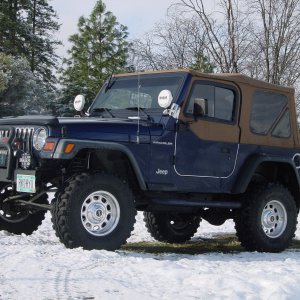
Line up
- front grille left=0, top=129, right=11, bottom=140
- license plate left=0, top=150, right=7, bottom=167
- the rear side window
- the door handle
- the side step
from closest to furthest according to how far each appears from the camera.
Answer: license plate left=0, top=150, right=7, bottom=167 → front grille left=0, top=129, right=11, bottom=140 → the side step → the door handle → the rear side window

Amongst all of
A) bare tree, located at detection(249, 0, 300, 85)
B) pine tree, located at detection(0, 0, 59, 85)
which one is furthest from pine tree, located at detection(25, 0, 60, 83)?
bare tree, located at detection(249, 0, 300, 85)

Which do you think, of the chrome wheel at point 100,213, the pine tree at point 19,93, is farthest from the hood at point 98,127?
the pine tree at point 19,93

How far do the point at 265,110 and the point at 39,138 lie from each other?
3.39 m

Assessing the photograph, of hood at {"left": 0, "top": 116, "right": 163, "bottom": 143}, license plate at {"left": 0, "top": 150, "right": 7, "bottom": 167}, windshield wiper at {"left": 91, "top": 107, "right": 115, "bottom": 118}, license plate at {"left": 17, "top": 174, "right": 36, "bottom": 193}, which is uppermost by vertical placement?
windshield wiper at {"left": 91, "top": 107, "right": 115, "bottom": 118}

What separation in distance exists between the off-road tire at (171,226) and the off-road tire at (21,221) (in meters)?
1.68

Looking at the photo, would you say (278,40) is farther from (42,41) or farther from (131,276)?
(42,41)

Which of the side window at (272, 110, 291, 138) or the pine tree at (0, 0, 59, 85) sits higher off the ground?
the pine tree at (0, 0, 59, 85)

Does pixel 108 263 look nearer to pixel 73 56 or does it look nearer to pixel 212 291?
pixel 212 291

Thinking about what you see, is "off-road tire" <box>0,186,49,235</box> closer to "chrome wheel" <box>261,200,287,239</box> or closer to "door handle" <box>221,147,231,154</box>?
"door handle" <box>221,147,231,154</box>

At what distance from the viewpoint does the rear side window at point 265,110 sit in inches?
328

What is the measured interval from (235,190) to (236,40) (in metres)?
8.96

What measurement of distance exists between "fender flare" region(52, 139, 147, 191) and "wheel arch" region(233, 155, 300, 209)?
1.58 metres

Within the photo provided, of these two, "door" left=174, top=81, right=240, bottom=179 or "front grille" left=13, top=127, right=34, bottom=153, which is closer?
"front grille" left=13, top=127, right=34, bottom=153

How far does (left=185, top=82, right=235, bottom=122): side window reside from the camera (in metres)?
7.59
